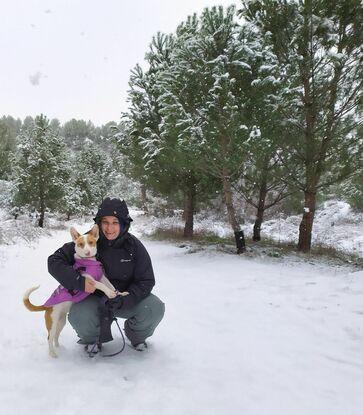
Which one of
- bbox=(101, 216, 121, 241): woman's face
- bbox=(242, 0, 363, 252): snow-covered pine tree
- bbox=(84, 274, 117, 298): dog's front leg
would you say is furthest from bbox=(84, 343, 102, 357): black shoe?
bbox=(242, 0, 363, 252): snow-covered pine tree

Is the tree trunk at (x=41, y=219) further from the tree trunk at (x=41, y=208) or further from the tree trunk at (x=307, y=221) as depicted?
the tree trunk at (x=307, y=221)

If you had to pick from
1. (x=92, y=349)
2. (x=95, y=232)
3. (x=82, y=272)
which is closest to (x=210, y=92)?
(x=95, y=232)

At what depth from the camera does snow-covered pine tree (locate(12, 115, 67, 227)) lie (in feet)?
65.1

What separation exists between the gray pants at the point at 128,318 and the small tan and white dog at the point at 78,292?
9cm

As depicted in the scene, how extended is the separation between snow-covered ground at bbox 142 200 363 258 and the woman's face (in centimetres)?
1210

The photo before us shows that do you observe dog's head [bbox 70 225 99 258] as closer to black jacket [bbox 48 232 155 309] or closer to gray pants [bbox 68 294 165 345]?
black jacket [bbox 48 232 155 309]

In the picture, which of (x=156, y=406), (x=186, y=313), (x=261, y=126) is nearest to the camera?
(x=156, y=406)

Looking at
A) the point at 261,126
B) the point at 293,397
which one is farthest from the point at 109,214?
the point at 261,126

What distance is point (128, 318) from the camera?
3277 mm

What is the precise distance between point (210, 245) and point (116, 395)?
30.9 feet

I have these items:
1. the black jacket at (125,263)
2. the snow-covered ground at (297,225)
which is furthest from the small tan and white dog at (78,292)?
the snow-covered ground at (297,225)

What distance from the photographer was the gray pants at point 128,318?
3.06 meters

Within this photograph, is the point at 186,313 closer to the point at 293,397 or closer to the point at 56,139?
the point at 293,397

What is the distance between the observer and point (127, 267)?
319 cm
